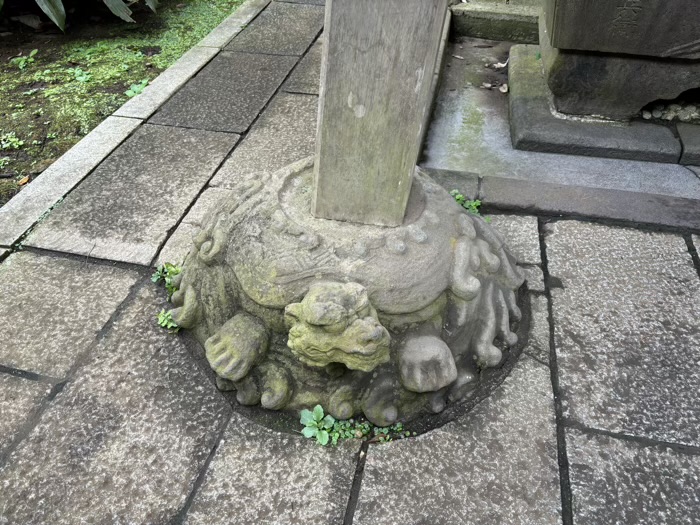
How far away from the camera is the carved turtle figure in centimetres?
161

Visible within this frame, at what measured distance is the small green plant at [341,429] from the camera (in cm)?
177

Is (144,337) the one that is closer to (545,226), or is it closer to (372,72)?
(372,72)

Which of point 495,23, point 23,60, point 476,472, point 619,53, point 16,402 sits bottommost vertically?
point 23,60

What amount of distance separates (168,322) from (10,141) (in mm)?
2163

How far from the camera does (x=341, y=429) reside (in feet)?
5.88

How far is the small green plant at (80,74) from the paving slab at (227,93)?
2.94 feet

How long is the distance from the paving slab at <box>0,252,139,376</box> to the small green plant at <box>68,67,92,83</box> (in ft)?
7.26

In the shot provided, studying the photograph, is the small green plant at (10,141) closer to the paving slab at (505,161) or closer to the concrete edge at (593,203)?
the paving slab at (505,161)

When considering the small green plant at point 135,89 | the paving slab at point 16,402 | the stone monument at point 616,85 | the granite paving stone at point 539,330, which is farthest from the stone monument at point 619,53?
the paving slab at point 16,402

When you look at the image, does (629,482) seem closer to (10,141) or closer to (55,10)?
(10,141)

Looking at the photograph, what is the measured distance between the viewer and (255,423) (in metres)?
1.81

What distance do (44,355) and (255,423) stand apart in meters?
0.84

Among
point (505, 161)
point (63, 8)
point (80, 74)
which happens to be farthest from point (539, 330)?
point (63, 8)

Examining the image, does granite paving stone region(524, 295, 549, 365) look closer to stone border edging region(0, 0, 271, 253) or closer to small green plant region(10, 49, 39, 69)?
stone border edging region(0, 0, 271, 253)
